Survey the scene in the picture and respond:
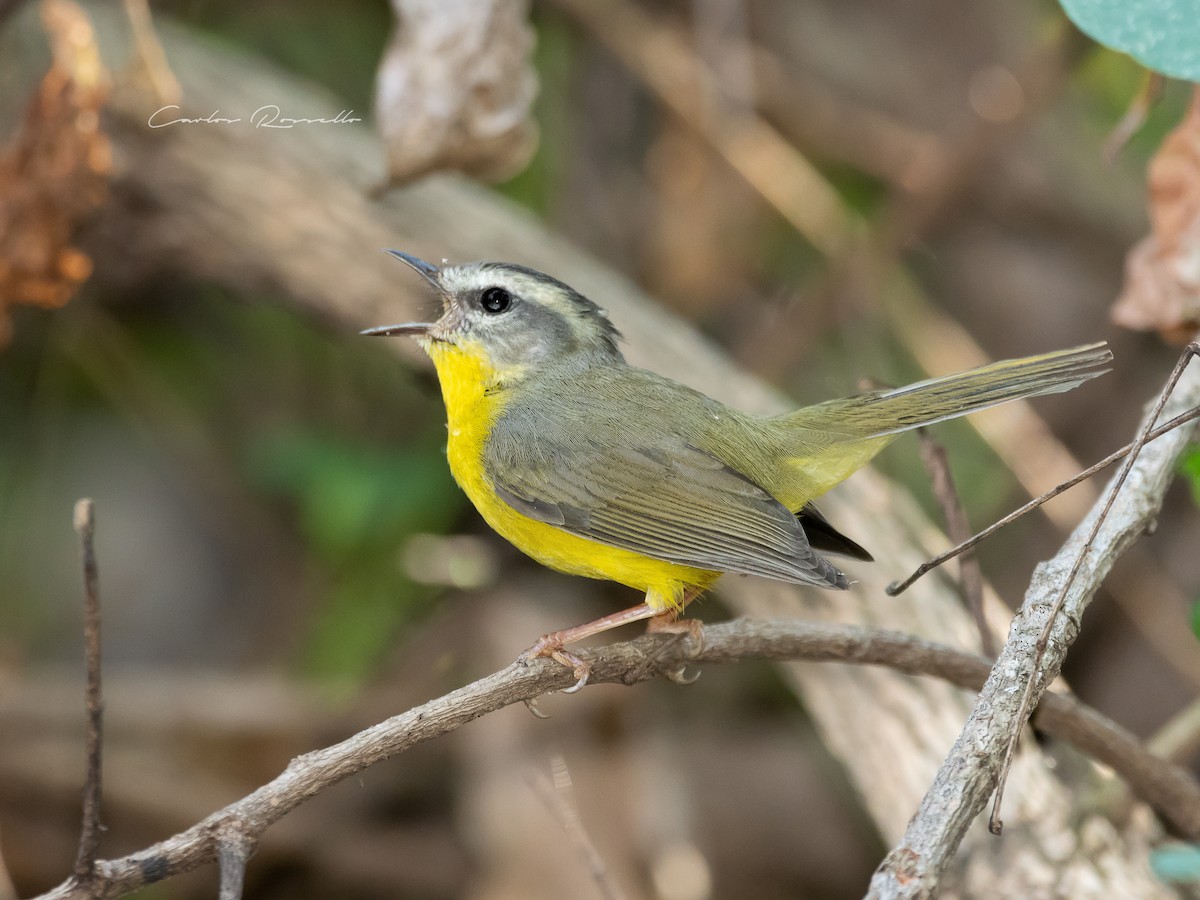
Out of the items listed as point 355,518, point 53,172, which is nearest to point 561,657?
point 53,172

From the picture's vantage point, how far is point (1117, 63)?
6410mm

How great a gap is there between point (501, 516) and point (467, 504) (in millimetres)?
2610

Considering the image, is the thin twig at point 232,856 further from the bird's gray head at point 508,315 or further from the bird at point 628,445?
the bird's gray head at point 508,315

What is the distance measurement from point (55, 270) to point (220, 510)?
97.4 inches

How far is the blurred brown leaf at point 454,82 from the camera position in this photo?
3.77 m

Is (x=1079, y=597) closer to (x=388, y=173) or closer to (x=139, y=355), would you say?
(x=388, y=173)

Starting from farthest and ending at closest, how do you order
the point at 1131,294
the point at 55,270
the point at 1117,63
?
the point at 1117,63 < the point at 55,270 < the point at 1131,294

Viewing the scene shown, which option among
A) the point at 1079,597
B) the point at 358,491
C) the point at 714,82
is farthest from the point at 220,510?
the point at 1079,597

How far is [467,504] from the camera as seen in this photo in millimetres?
5652

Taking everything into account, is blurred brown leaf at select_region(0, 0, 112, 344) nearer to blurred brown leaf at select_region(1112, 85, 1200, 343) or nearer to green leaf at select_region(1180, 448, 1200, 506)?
blurred brown leaf at select_region(1112, 85, 1200, 343)

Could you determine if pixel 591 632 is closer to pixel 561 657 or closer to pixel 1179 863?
pixel 561 657

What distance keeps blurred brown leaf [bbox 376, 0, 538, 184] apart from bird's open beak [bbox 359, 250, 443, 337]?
0.70m

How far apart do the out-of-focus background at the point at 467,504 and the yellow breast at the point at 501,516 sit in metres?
1.13

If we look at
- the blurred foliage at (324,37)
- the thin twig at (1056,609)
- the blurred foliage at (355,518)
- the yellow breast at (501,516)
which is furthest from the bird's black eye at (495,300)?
the blurred foliage at (324,37)
